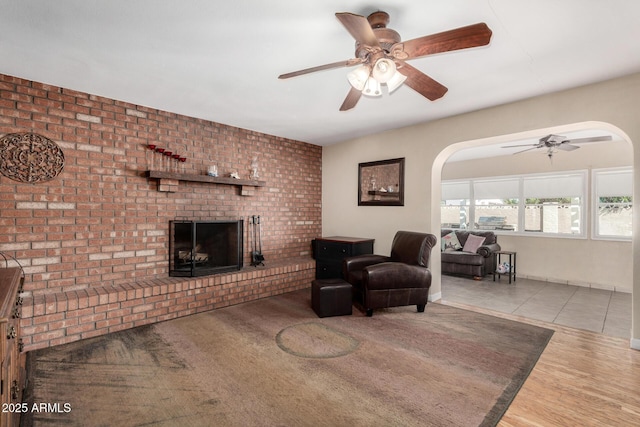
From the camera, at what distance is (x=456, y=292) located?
482cm

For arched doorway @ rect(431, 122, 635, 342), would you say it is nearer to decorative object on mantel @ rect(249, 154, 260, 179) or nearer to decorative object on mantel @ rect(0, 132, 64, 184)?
decorative object on mantel @ rect(249, 154, 260, 179)

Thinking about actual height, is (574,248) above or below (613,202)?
below

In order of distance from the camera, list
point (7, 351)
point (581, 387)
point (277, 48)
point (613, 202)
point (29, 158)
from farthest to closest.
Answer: point (613, 202) → point (29, 158) → point (277, 48) → point (581, 387) → point (7, 351)

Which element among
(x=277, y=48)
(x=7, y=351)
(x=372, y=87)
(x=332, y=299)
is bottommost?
(x=332, y=299)

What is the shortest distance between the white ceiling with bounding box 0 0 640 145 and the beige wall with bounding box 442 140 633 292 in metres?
3.20

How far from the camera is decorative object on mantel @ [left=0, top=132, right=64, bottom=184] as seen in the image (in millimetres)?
2854

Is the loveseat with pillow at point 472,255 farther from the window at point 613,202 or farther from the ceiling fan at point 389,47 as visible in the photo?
the ceiling fan at point 389,47

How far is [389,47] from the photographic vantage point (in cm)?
185

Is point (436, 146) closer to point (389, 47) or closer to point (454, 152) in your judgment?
point (454, 152)

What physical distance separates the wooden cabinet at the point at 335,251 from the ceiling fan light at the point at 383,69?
2.94 meters

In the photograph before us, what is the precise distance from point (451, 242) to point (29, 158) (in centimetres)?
704

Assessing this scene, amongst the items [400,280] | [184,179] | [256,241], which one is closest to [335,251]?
[256,241]

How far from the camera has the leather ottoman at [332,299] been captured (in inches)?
140

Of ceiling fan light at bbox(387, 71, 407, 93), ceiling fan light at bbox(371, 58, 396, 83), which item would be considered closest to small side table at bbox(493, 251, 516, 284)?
ceiling fan light at bbox(387, 71, 407, 93)
